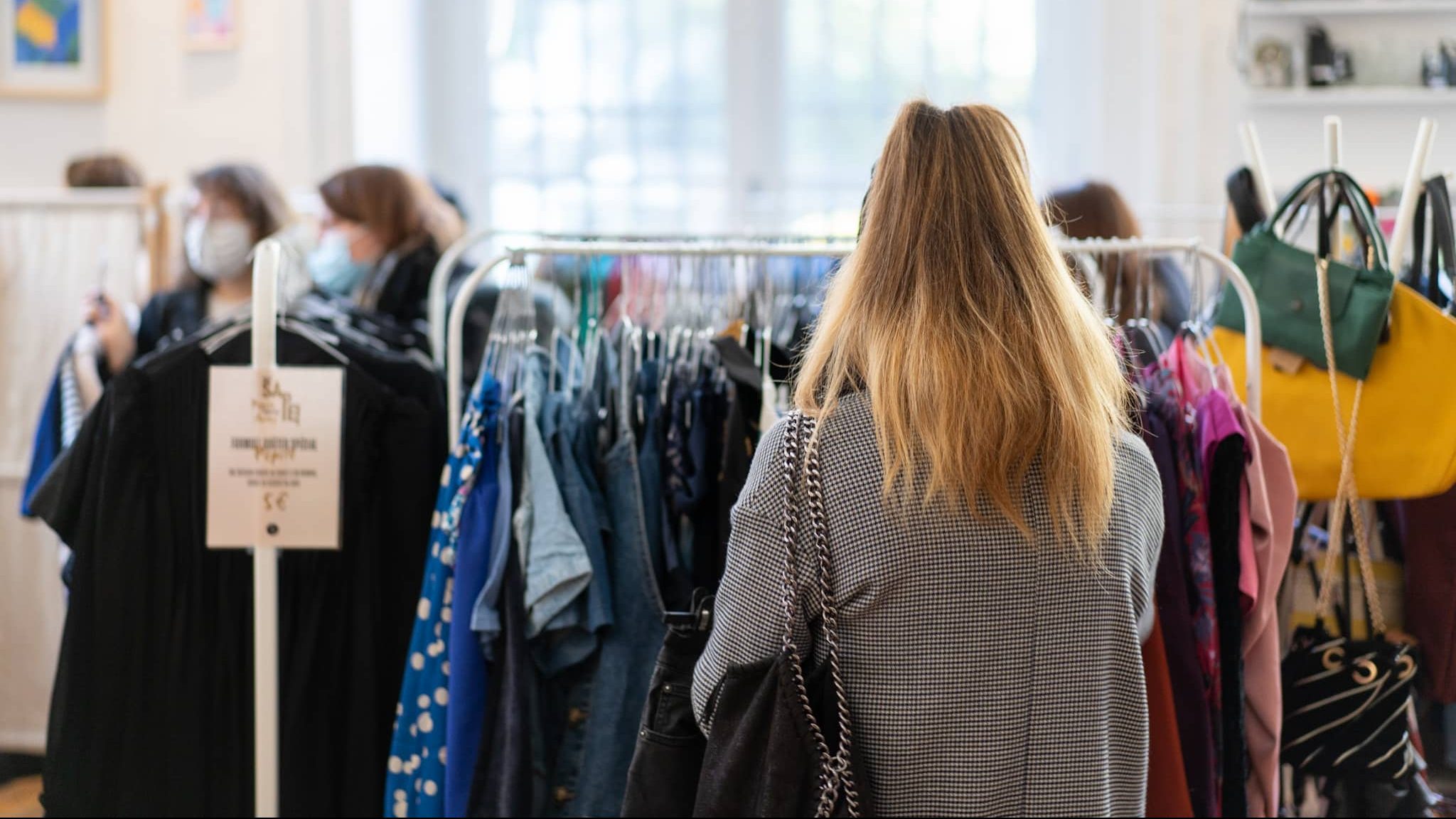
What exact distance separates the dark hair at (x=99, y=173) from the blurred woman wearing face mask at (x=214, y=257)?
0.98 m

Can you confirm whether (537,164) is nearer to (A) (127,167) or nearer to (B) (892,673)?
(A) (127,167)

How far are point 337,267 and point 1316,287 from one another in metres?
2.20

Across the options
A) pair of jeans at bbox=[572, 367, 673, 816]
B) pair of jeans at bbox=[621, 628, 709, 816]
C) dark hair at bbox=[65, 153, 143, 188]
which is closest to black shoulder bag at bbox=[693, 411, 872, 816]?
pair of jeans at bbox=[621, 628, 709, 816]

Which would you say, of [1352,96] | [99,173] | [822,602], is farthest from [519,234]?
[1352,96]

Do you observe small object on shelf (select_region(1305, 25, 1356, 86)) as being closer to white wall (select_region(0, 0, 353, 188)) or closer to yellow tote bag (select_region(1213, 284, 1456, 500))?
yellow tote bag (select_region(1213, 284, 1456, 500))

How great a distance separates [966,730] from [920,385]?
395 mm

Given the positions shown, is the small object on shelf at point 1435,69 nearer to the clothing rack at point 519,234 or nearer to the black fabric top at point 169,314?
the clothing rack at point 519,234

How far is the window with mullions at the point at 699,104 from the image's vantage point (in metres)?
5.01

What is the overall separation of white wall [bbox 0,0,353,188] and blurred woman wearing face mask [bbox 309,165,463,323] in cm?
169

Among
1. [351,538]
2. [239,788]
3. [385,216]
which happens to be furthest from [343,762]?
[385,216]

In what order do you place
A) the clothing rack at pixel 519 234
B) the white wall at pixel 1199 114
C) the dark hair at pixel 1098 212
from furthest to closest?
the white wall at pixel 1199 114, the dark hair at pixel 1098 212, the clothing rack at pixel 519 234

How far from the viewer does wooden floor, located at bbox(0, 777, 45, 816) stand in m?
2.96

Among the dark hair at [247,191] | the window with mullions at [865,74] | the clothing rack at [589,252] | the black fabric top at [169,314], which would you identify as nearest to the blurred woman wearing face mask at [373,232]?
the dark hair at [247,191]

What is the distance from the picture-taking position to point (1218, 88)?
4129 mm
